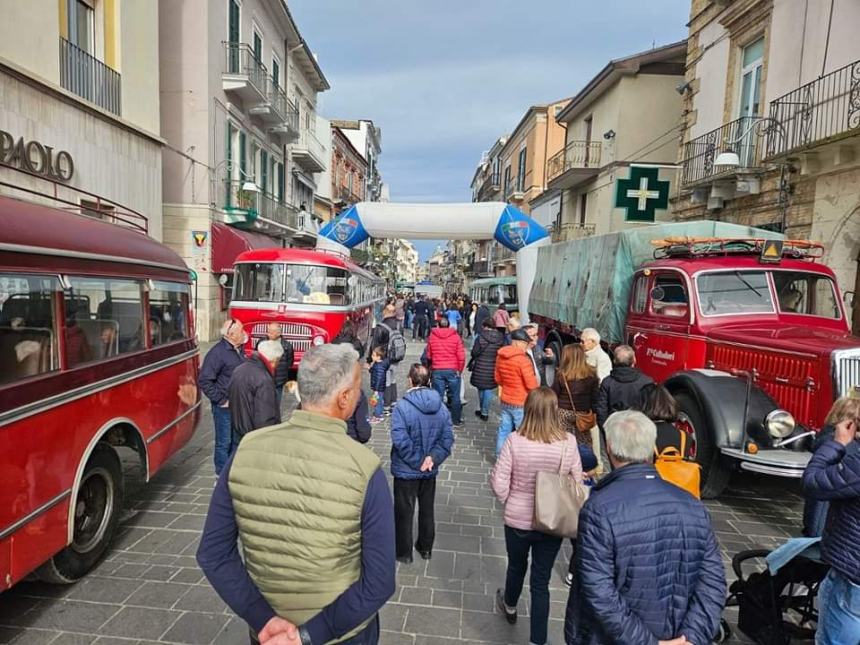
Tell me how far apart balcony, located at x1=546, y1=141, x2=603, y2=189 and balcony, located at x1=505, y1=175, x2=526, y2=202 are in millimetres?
11839

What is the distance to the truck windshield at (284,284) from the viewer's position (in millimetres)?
11031

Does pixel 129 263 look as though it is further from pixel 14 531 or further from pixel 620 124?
pixel 620 124

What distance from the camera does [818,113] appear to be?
33.0 ft

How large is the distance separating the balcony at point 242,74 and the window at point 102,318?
15.9 metres

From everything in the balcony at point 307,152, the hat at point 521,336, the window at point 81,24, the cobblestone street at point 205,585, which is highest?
the balcony at point 307,152

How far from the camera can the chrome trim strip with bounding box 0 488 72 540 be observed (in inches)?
114

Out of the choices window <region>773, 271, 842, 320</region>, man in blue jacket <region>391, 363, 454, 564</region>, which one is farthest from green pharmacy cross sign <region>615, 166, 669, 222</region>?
man in blue jacket <region>391, 363, 454, 564</region>

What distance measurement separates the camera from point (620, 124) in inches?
785

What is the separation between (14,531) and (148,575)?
119 cm

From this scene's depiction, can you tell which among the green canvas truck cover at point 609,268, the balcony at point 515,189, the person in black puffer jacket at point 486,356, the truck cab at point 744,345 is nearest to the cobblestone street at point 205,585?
the truck cab at point 744,345

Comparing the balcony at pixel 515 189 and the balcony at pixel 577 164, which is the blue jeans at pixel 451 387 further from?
the balcony at pixel 515 189

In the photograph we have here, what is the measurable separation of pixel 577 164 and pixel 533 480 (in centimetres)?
2236

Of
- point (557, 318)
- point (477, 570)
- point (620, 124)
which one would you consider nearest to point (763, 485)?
point (477, 570)

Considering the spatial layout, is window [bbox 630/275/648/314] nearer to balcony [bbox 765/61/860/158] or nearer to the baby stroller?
balcony [bbox 765/61/860/158]
